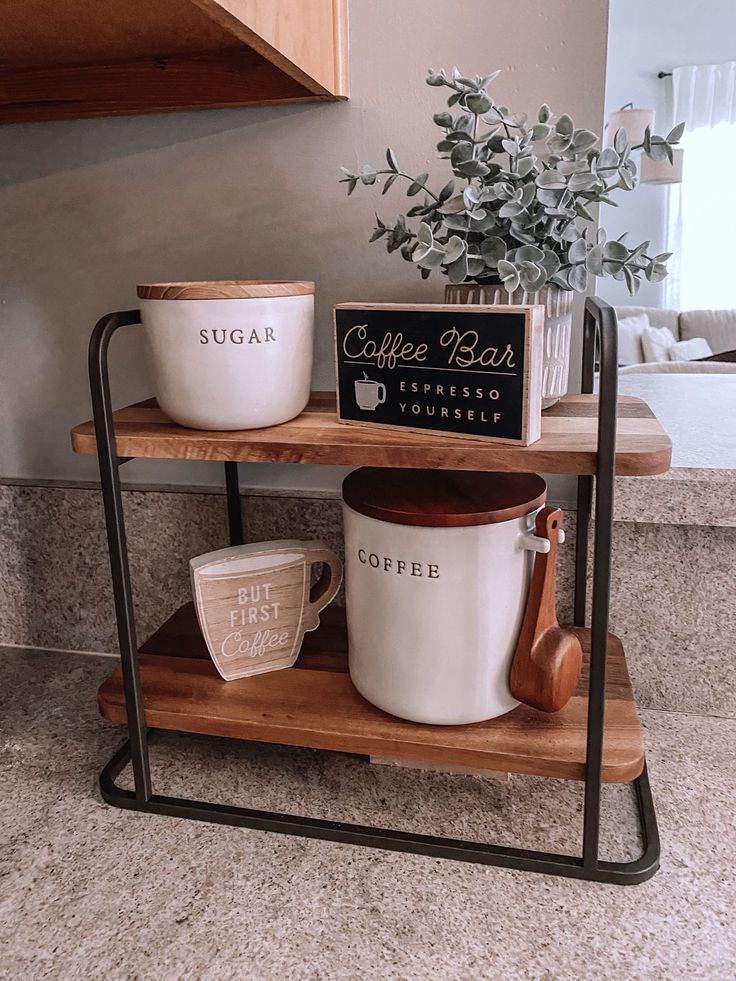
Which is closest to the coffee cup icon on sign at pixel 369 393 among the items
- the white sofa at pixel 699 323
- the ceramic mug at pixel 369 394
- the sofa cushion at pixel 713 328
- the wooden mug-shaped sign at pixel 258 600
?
the ceramic mug at pixel 369 394

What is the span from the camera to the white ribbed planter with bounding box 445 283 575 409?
27.9 inches

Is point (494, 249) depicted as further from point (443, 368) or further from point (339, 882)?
point (339, 882)

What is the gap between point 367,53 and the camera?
86 centimetres

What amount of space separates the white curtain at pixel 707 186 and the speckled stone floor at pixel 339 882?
437 cm

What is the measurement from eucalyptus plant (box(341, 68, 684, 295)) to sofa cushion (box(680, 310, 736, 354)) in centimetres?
403

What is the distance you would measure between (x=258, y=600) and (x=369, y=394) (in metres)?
0.26

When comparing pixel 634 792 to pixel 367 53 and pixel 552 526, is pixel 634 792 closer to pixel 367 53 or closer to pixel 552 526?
pixel 552 526

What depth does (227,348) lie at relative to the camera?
688 mm

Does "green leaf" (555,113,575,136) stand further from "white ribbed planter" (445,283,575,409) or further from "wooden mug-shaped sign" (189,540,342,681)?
"wooden mug-shaped sign" (189,540,342,681)

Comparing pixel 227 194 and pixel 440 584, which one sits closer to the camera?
pixel 440 584

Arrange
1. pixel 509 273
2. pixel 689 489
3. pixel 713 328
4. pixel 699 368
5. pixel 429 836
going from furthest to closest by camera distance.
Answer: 1. pixel 713 328
2. pixel 699 368
3. pixel 689 489
4. pixel 429 836
5. pixel 509 273

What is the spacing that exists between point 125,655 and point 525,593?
1.25ft

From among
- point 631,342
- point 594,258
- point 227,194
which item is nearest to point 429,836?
point 594,258

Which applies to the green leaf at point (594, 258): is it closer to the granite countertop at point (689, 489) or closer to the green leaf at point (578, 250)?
the green leaf at point (578, 250)
